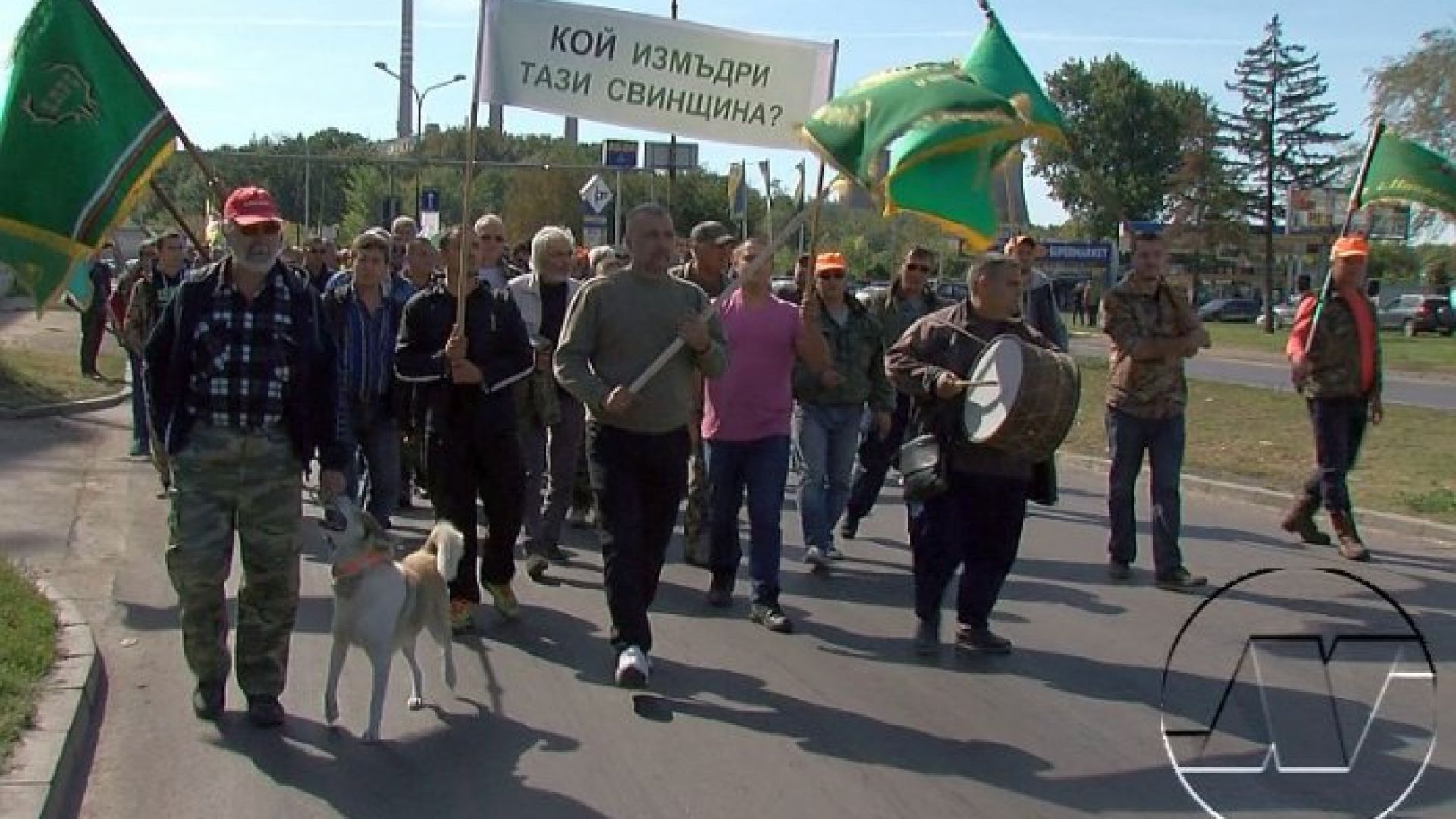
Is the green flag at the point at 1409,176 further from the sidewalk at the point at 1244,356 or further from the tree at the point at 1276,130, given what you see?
the tree at the point at 1276,130

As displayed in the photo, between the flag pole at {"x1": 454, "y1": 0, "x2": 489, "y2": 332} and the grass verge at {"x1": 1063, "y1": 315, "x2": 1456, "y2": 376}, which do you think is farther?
the grass verge at {"x1": 1063, "y1": 315, "x2": 1456, "y2": 376}

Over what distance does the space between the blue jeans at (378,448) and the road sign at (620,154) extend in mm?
10963

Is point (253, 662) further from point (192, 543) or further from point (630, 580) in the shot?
point (630, 580)

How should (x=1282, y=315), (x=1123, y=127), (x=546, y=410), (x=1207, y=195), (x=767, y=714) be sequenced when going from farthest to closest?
(x=1123, y=127), (x=1207, y=195), (x=1282, y=315), (x=546, y=410), (x=767, y=714)

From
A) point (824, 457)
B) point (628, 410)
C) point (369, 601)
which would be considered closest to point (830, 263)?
point (824, 457)

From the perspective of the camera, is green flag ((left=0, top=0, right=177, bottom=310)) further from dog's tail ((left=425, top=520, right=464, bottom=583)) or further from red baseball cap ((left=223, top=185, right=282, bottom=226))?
dog's tail ((left=425, top=520, right=464, bottom=583))

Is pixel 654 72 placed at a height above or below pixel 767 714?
above

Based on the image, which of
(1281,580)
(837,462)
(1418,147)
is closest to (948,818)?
(1281,580)

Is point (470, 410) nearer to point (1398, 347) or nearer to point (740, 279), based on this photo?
point (740, 279)

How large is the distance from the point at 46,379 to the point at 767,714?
586 inches

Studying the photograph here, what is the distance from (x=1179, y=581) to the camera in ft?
28.3

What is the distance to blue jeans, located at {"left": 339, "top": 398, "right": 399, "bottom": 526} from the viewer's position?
8586 mm

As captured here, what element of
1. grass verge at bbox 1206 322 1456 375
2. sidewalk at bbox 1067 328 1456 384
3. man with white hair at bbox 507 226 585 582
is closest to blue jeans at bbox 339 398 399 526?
man with white hair at bbox 507 226 585 582

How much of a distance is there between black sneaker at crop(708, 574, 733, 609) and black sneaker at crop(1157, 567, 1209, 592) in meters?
2.51
